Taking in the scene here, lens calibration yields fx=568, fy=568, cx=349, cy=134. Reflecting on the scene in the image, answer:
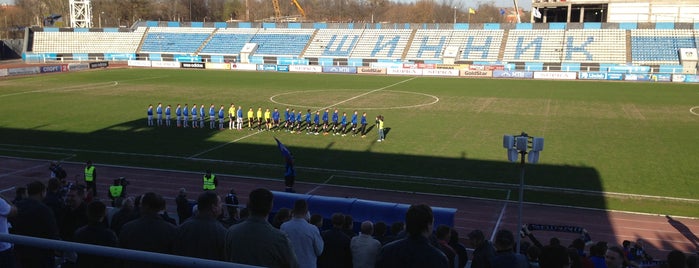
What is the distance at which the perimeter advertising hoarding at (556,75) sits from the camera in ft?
192

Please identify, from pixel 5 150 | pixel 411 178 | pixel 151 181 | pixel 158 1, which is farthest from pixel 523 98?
pixel 158 1

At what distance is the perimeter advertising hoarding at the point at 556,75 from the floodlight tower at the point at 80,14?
64.7 meters

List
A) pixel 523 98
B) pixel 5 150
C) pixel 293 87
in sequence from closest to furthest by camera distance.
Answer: pixel 5 150, pixel 523 98, pixel 293 87

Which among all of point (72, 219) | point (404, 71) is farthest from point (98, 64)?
point (72, 219)

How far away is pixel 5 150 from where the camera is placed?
2411 cm

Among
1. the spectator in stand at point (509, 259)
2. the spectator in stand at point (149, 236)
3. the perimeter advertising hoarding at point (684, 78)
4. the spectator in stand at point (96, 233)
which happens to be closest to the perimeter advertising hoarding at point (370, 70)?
the perimeter advertising hoarding at point (684, 78)

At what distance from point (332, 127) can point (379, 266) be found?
25.1 m

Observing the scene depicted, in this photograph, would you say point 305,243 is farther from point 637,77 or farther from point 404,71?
point 404,71

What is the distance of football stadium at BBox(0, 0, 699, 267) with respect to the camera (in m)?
5.65

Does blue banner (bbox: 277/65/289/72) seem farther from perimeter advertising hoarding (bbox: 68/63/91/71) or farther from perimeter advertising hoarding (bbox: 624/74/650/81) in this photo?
perimeter advertising hoarding (bbox: 624/74/650/81)

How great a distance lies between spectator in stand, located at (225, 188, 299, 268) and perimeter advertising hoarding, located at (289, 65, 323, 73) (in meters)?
63.6

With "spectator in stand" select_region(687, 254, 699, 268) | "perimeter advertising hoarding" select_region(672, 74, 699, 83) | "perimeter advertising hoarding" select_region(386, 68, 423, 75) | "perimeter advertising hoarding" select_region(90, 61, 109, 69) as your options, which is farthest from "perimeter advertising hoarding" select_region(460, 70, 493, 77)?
"spectator in stand" select_region(687, 254, 699, 268)

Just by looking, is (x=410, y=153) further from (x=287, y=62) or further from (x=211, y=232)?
(x=287, y=62)

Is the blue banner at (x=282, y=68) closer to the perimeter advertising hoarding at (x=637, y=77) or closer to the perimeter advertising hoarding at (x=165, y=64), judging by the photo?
the perimeter advertising hoarding at (x=165, y=64)
